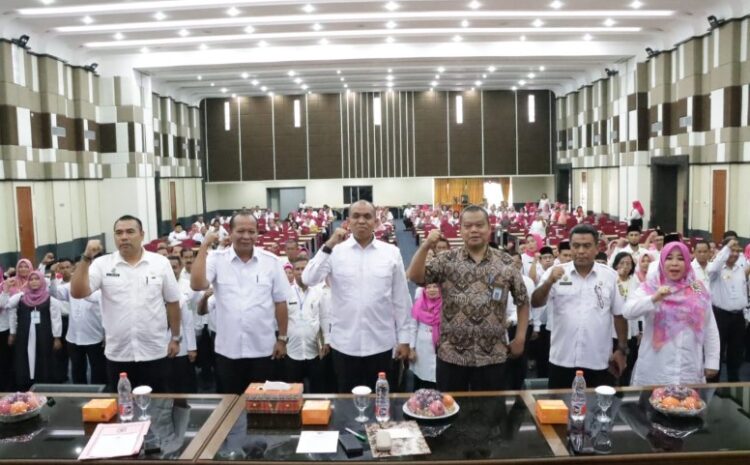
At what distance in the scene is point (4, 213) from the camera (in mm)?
12703

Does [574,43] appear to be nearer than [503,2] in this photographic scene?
No

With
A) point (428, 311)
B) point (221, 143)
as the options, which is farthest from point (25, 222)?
point (221, 143)

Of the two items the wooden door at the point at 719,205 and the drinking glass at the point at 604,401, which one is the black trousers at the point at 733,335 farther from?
the wooden door at the point at 719,205

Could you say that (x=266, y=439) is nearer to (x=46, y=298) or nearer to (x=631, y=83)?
(x=46, y=298)

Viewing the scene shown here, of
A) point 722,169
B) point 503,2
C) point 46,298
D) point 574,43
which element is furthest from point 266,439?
point 574,43

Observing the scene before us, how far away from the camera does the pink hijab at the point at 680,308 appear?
11.8 feet

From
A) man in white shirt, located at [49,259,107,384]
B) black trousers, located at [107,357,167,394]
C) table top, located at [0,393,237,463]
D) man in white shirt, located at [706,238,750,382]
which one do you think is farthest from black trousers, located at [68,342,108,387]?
man in white shirt, located at [706,238,750,382]

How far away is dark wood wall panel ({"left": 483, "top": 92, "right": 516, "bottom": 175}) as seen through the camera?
2758 cm

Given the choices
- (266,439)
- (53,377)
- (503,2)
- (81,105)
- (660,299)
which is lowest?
(53,377)

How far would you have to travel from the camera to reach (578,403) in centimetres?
276

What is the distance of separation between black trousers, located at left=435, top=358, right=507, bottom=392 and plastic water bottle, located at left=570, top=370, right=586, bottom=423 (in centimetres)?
54

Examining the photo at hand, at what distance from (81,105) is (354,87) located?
12.4 metres

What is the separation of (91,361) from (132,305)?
220 centimetres

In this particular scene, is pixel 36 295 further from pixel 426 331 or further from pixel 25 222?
pixel 25 222
